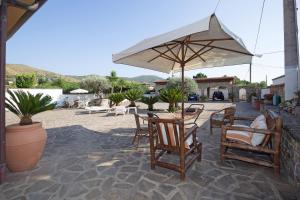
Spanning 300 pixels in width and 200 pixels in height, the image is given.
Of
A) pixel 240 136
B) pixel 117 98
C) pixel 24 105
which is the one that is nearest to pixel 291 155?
pixel 240 136

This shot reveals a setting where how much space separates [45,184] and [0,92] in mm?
1524

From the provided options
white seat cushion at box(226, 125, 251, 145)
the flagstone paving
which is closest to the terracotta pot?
the flagstone paving

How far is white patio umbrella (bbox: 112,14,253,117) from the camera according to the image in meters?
2.69

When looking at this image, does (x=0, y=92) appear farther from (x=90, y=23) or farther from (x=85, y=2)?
(x=90, y=23)

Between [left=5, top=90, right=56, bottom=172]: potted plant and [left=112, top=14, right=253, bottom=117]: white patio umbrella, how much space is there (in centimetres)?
181

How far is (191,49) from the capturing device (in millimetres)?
4516

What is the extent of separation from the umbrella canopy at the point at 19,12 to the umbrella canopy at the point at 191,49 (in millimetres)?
1622

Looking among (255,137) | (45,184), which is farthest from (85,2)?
(255,137)

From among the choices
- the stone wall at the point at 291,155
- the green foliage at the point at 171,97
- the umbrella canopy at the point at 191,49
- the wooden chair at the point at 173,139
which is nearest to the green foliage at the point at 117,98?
the green foliage at the point at 171,97

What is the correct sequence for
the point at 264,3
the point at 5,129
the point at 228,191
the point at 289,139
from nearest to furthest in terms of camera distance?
Result: the point at 228,191
the point at 289,139
the point at 5,129
the point at 264,3

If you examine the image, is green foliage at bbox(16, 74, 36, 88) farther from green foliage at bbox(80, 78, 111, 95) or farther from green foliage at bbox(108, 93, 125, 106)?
green foliage at bbox(108, 93, 125, 106)

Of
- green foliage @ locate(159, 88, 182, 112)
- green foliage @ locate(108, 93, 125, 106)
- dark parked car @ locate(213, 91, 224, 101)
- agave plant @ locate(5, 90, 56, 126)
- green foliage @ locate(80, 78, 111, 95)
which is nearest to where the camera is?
agave plant @ locate(5, 90, 56, 126)

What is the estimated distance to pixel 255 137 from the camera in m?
2.88

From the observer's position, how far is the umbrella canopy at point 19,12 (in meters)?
2.80
